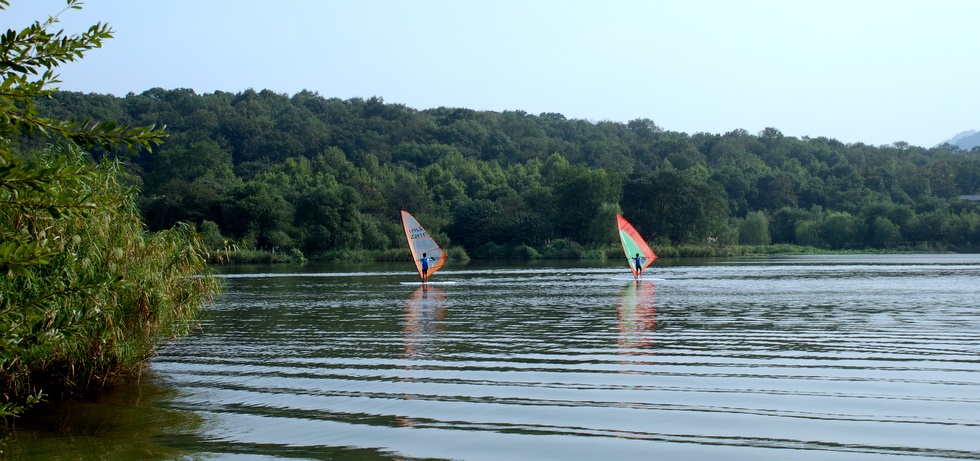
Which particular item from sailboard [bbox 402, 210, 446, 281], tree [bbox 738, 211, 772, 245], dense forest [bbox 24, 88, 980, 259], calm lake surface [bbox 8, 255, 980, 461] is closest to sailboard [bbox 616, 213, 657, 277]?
sailboard [bbox 402, 210, 446, 281]

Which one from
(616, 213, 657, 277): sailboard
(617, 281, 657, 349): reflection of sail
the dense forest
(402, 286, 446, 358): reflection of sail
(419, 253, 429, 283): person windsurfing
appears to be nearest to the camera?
(402, 286, 446, 358): reflection of sail

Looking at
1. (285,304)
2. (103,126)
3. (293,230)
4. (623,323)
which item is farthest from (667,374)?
(293,230)

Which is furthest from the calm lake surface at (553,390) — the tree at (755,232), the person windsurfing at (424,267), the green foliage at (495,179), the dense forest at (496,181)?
the tree at (755,232)

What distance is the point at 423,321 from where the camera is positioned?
20.4 meters

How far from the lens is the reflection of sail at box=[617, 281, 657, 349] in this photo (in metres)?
16.2

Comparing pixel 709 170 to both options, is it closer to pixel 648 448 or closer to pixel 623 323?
pixel 623 323

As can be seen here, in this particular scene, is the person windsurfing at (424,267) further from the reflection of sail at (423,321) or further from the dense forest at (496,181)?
the dense forest at (496,181)

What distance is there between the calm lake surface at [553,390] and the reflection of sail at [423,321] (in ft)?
0.34

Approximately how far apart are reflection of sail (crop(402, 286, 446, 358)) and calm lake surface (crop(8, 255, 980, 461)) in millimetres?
105

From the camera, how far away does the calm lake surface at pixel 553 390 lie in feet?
28.5

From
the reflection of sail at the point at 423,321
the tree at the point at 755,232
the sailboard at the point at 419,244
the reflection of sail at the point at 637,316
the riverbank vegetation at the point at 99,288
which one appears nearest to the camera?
the riverbank vegetation at the point at 99,288

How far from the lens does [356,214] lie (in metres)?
75.6

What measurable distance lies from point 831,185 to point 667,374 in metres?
106

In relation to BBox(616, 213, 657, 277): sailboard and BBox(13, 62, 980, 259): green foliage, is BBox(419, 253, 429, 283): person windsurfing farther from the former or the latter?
BBox(13, 62, 980, 259): green foliage
